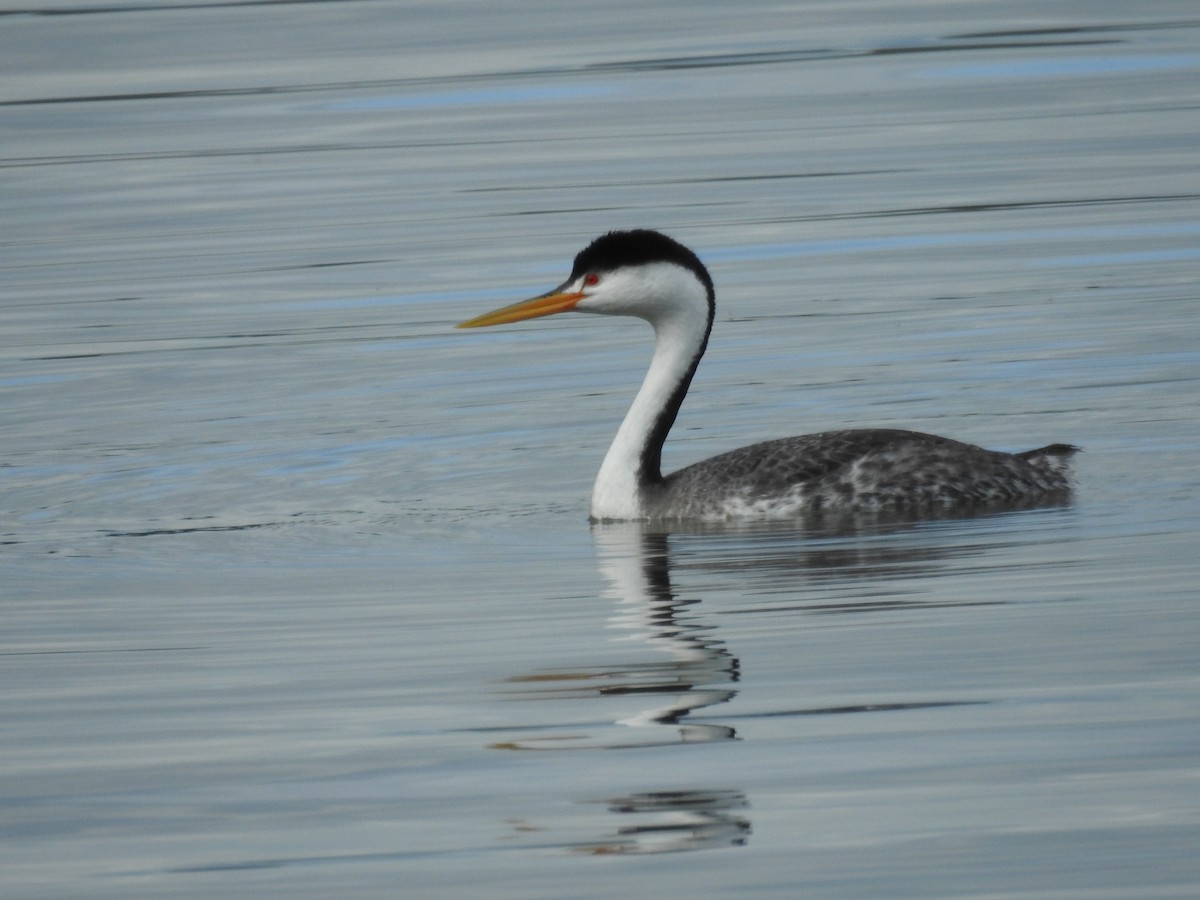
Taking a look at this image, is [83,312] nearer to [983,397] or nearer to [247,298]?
[247,298]

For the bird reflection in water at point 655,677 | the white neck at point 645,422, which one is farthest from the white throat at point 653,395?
the bird reflection in water at point 655,677

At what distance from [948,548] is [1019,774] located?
355 cm

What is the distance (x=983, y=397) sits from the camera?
14617 mm

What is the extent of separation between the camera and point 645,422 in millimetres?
12492

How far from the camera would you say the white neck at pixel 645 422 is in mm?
12125

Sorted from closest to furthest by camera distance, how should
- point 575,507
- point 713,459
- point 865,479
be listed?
1. point 865,479
2. point 713,459
3. point 575,507

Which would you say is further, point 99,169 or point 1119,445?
point 99,169

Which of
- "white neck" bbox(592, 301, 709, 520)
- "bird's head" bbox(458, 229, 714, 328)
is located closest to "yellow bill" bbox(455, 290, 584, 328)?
"bird's head" bbox(458, 229, 714, 328)

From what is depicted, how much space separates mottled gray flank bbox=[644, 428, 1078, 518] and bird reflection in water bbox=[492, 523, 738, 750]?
1.28 m

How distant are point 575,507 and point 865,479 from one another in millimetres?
1511

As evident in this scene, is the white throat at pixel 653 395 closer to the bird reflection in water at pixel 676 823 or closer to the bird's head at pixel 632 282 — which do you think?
the bird's head at pixel 632 282

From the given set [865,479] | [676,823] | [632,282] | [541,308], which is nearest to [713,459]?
[865,479]

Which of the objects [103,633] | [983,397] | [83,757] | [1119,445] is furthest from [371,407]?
[83,757]

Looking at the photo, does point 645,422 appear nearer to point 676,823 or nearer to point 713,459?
point 713,459
